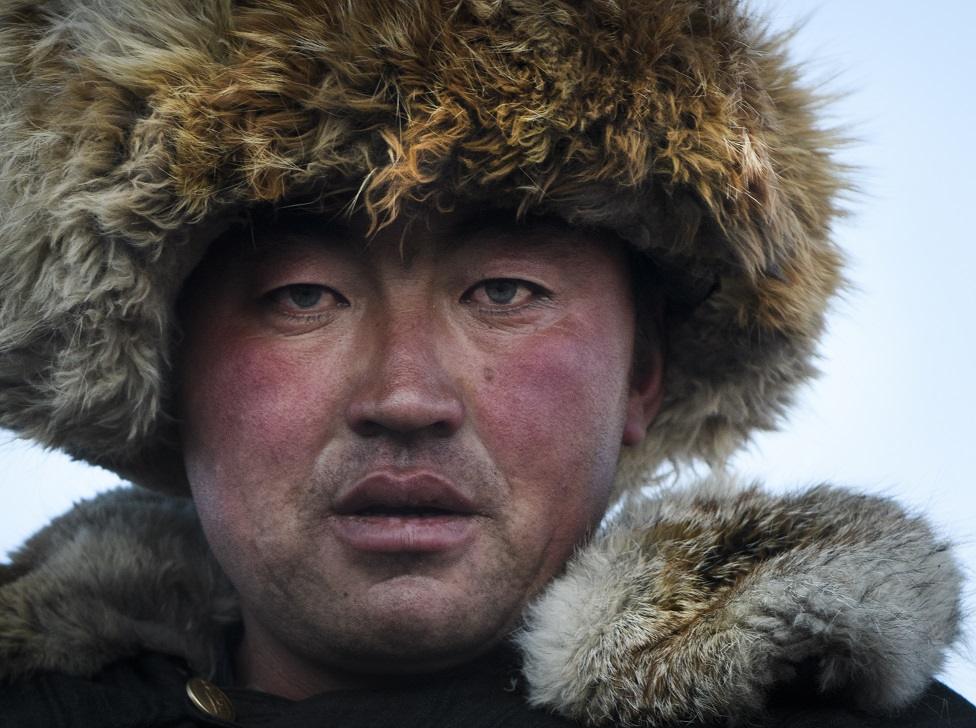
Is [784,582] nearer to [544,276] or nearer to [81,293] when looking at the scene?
[544,276]

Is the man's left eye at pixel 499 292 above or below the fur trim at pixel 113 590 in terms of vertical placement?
above

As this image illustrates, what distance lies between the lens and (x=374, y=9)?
1.69m

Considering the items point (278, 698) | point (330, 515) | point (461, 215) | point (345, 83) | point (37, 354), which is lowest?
point (278, 698)

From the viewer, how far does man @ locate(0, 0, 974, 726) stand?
1.64 m

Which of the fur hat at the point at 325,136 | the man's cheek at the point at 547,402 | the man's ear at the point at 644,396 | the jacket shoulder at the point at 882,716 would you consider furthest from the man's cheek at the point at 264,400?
the jacket shoulder at the point at 882,716

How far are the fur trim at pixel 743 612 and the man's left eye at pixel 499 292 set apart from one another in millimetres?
404

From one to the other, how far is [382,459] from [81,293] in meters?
0.51

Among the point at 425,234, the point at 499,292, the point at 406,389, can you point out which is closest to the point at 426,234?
the point at 425,234

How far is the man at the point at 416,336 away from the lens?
164 cm

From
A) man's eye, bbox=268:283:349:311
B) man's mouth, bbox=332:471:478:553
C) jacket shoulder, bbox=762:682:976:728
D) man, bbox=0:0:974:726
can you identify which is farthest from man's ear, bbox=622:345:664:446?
jacket shoulder, bbox=762:682:976:728

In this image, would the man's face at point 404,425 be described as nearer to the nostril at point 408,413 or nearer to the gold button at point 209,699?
the nostril at point 408,413

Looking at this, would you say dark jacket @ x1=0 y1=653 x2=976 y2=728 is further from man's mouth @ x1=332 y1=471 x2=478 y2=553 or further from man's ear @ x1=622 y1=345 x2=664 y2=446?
man's ear @ x1=622 y1=345 x2=664 y2=446

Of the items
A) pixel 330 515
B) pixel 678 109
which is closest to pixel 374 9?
pixel 678 109

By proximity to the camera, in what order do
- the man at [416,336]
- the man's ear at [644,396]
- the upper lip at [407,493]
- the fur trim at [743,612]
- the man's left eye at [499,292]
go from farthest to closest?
the man's ear at [644,396] → the man's left eye at [499,292] → the upper lip at [407,493] → the man at [416,336] → the fur trim at [743,612]
